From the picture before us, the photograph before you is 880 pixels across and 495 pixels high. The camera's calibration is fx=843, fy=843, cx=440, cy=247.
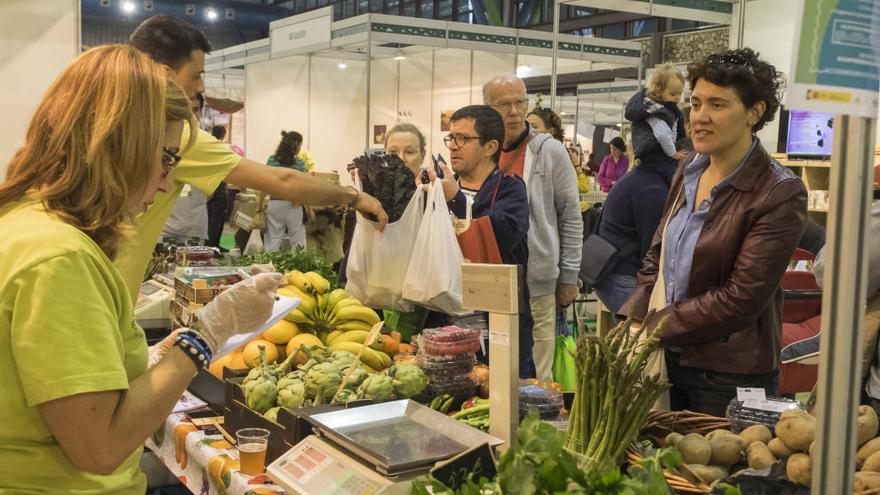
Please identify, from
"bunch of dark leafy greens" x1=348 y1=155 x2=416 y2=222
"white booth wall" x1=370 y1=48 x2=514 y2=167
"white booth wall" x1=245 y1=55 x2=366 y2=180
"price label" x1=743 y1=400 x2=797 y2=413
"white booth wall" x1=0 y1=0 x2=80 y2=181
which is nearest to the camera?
"price label" x1=743 y1=400 x2=797 y2=413

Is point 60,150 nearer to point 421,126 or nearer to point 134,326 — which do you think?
point 134,326

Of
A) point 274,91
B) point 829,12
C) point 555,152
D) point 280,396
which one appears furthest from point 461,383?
point 274,91

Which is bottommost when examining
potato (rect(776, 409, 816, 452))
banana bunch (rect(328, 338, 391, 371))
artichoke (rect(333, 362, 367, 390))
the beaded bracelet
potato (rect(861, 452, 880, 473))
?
banana bunch (rect(328, 338, 391, 371))

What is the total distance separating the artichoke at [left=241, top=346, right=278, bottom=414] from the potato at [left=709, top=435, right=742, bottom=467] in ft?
3.72

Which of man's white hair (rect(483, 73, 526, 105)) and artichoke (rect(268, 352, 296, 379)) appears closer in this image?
artichoke (rect(268, 352, 296, 379))

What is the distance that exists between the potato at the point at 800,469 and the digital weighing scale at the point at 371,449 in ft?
1.82

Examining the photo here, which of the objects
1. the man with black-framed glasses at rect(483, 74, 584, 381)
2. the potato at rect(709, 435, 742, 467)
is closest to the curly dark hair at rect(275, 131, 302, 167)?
the man with black-framed glasses at rect(483, 74, 584, 381)

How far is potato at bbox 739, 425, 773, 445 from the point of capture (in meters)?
1.77

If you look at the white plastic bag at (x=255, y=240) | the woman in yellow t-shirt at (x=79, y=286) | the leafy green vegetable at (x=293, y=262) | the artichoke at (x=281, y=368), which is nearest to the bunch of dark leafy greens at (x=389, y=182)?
the leafy green vegetable at (x=293, y=262)

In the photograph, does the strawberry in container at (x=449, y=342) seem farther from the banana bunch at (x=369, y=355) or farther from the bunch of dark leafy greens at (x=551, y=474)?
the bunch of dark leafy greens at (x=551, y=474)

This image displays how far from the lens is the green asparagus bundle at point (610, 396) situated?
1712mm

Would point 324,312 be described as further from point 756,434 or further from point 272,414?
point 756,434

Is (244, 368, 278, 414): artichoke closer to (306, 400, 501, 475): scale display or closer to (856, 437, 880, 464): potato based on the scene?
(306, 400, 501, 475): scale display

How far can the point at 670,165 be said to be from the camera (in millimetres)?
3934
